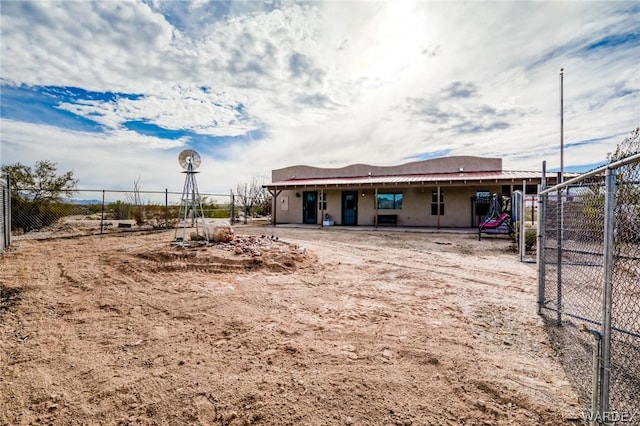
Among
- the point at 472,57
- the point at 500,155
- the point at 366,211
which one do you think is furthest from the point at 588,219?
the point at 500,155

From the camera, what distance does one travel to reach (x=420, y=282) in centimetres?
512

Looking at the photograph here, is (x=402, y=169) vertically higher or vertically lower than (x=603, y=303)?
higher

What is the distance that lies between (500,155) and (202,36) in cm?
1633

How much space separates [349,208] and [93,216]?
48.1 feet

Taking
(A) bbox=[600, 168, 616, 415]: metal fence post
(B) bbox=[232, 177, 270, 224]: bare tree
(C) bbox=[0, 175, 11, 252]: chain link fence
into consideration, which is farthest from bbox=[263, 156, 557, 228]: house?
(A) bbox=[600, 168, 616, 415]: metal fence post

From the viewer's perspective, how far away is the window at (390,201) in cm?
1578

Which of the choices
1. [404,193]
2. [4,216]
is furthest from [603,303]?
[404,193]

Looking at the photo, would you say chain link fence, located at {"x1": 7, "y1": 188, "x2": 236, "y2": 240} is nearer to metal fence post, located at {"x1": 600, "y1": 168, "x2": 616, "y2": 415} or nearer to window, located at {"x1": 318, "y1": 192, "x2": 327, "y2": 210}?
window, located at {"x1": 318, "y1": 192, "x2": 327, "y2": 210}

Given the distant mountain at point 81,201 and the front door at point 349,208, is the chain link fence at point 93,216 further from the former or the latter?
the front door at point 349,208

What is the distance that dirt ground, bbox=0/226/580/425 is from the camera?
189cm

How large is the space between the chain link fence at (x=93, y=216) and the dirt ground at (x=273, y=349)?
576cm

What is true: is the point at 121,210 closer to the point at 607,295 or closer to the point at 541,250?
the point at 541,250

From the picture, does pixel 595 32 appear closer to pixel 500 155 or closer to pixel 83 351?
pixel 500 155

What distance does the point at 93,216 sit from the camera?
16312mm
